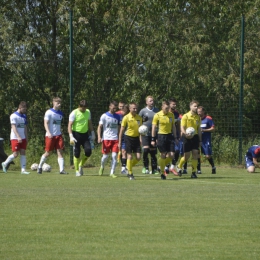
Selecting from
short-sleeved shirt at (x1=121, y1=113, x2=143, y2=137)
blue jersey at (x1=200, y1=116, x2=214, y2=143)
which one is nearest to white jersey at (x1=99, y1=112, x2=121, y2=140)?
short-sleeved shirt at (x1=121, y1=113, x2=143, y2=137)

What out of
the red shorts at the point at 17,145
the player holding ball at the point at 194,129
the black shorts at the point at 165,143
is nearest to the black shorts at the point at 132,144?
the black shorts at the point at 165,143

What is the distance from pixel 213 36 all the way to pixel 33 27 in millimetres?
6731

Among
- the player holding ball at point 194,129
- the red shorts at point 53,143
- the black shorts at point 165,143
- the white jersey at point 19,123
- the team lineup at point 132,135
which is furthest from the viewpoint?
the white jersey at point 19,123

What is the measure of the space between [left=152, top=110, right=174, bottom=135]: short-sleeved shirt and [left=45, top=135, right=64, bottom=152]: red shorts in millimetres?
3055

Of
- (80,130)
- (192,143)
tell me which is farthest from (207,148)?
(80,130)

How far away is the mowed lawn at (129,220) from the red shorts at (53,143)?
2961 mm

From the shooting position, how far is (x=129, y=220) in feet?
32.2

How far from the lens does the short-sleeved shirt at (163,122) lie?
1692 cm

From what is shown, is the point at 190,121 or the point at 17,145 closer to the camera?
the point at 190,121

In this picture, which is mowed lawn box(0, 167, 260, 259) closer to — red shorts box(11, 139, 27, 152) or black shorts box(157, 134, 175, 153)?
black shorts box(157, 134, 175, 153)

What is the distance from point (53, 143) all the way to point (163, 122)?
11.2 ft

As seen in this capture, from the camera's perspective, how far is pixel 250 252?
7680mm

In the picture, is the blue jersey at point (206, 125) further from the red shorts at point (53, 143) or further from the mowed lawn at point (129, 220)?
the mowed lawn at point (129, 220)

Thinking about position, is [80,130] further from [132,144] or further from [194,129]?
[194,129]
